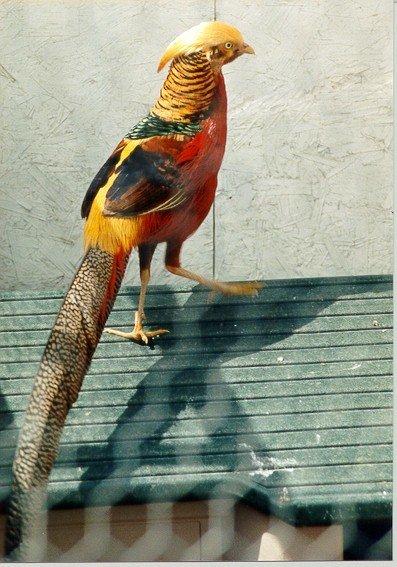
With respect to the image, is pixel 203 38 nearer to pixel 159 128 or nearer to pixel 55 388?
pixel 159 128

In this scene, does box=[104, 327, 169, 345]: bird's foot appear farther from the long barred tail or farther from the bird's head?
the bird's head

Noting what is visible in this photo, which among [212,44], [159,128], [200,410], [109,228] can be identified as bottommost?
[200,410]

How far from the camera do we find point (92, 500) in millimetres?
1726

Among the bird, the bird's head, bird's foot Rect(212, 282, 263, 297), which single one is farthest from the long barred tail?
the bird's head

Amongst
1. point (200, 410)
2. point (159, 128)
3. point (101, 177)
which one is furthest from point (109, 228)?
point (200, 410)

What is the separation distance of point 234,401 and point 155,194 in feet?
1.23

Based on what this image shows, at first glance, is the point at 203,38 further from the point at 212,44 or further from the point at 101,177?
the point at 101,177

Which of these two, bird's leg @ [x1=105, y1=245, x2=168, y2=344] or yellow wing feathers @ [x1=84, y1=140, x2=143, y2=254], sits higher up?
yellow wing feathers @ [x1=84, y1=140, x2=143, y2=254]

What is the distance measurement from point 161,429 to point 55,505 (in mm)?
206

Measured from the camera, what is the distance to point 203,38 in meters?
1.96

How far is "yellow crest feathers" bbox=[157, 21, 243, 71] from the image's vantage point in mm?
1953

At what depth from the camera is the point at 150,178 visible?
1943mm

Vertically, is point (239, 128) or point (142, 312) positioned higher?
point (239, 128)

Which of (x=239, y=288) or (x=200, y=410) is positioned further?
(x=239, y=288)
